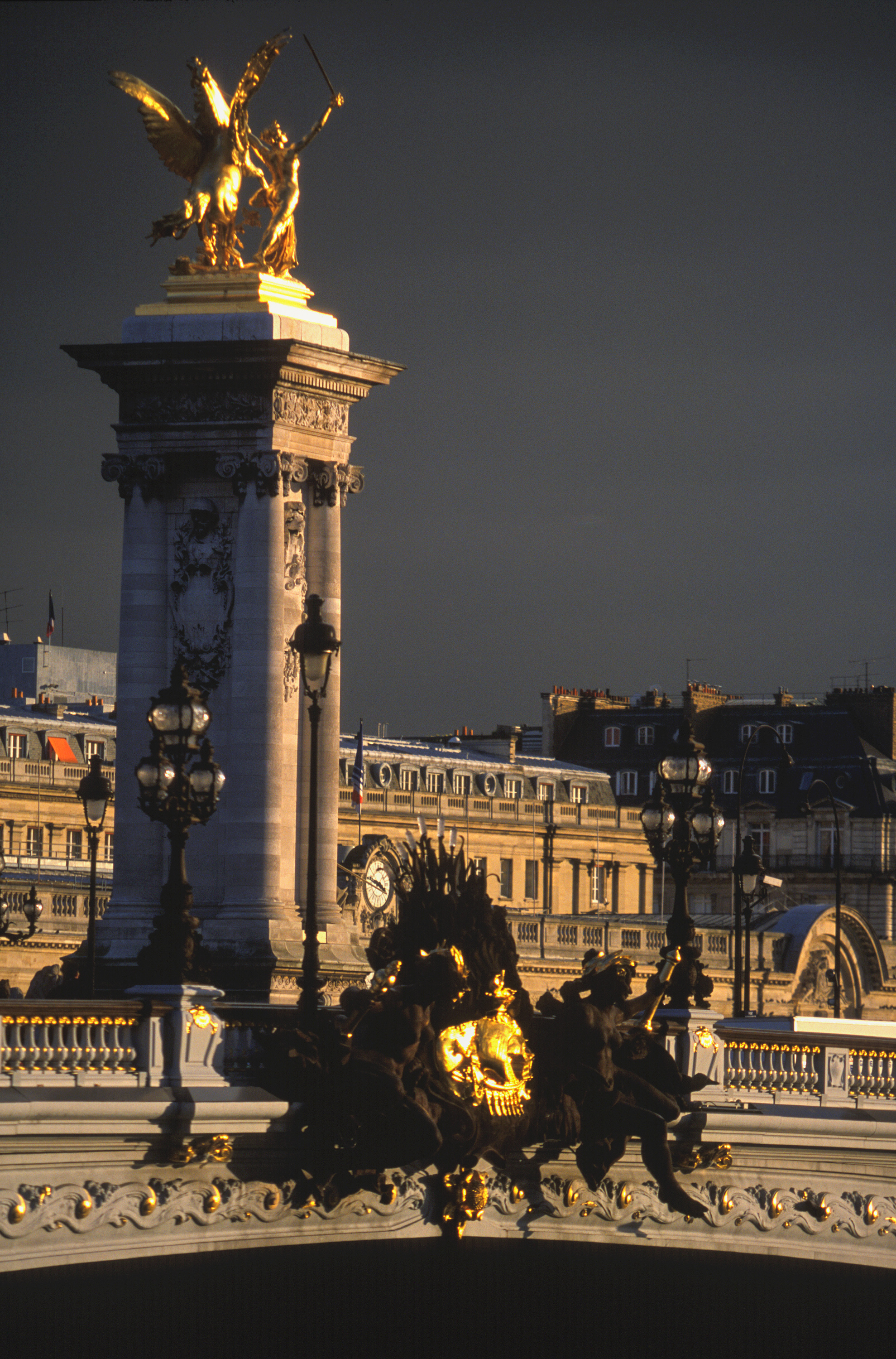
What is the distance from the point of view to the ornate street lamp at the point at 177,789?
100 ft

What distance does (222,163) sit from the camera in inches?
1855

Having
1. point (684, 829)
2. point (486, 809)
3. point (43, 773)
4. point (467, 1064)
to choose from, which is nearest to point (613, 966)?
point (467, 1064)

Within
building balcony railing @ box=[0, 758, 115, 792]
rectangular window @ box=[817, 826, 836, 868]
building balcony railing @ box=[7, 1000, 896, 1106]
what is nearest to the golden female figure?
building balcony railing @ box=[7, 1000, 896, 1106]

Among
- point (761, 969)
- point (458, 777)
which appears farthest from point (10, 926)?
point (458, 777)

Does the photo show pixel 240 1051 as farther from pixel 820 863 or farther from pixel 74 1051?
pixel 820 863

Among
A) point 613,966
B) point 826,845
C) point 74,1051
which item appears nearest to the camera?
point 74,1051

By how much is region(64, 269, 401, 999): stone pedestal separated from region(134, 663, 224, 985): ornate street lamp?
13496 mm

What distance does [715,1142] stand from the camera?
111 feet

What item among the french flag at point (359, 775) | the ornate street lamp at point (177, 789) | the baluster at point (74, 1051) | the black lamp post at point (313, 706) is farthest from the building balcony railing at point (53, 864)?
the baluster at point (74, 1051)

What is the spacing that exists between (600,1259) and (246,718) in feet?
43.5

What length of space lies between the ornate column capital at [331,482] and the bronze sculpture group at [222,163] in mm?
3098

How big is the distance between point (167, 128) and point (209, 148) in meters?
0.70

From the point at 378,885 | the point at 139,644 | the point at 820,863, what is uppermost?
the point at 820,863

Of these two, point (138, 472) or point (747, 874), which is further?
point (747, 874)
